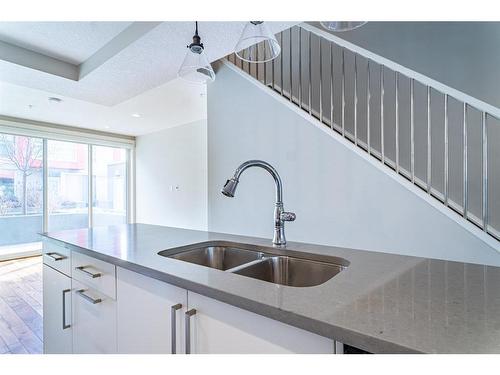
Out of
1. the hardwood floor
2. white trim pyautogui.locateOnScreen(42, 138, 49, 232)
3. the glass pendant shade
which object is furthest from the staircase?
white trim pyautogui.locateOnScreen(42, 138, 49, 232)

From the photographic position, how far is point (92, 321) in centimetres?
127

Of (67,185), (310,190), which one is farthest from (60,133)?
(310,190)

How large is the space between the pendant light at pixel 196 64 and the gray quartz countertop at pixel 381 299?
101cm

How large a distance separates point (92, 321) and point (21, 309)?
2.24 metres

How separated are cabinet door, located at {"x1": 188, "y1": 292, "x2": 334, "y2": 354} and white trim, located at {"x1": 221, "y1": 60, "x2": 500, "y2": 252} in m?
1.65

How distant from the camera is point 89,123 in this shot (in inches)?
209

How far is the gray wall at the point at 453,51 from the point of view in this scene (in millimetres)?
2668

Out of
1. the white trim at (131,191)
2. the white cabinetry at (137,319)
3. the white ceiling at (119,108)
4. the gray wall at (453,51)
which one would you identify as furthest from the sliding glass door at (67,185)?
the gray wall at (453,51)

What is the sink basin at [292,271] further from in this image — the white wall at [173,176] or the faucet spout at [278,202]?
the white wall at [173,176]

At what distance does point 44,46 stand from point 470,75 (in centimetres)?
390

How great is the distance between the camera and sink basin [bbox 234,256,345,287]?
3.82ft

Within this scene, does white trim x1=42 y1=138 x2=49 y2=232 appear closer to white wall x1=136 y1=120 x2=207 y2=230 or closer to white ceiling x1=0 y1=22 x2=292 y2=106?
white wall x1=136 y1=120 x2=207 y2=230

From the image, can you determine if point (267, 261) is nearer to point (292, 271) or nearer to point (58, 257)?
point (292, 271)
